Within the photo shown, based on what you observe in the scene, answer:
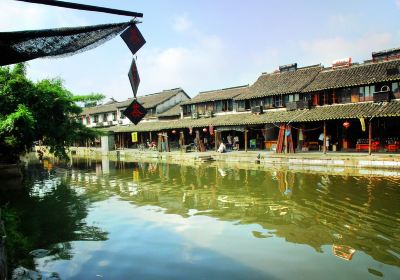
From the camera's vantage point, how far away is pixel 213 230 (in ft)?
29.6

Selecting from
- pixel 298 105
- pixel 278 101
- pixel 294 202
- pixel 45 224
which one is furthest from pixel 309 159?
pixel 45 224

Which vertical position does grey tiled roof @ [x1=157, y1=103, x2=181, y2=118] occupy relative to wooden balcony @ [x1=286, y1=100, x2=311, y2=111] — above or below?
above

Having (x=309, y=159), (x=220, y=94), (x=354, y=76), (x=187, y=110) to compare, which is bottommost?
(x=309, y=159)

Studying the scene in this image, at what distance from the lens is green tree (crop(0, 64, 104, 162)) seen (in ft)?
49.6

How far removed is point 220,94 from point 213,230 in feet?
86.7

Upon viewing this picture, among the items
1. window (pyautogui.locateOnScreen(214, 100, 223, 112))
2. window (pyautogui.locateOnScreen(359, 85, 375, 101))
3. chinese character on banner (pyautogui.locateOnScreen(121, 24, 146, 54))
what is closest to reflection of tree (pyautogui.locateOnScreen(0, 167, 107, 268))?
chinese character on banner (pyautogui.locateOnScreen(121, 24, 146, 54))

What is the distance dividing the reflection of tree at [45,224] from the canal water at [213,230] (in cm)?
3

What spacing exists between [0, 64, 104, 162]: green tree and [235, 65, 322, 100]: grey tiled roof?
52.6ft

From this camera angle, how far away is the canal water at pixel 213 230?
6613 millimetres

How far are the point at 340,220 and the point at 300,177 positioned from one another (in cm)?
785

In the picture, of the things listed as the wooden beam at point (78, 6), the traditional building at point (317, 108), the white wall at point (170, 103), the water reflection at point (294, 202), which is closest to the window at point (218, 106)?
the traditional building at point (317, 108)

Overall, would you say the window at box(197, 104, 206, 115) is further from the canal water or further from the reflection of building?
the reflection of building

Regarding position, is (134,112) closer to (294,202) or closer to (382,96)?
(294,202)

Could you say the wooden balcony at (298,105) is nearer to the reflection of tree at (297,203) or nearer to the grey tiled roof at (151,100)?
the reflection of tree at (297,203)
